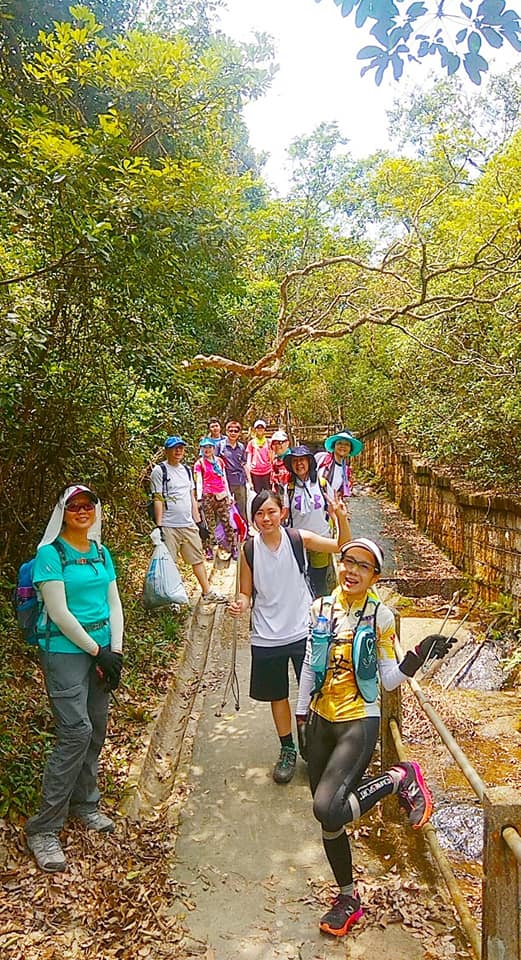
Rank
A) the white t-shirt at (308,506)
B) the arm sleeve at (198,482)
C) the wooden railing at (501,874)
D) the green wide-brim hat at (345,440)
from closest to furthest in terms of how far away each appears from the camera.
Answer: the wooden railing at (501,874) → the white t-shirt at (308,506) → the green wide-brim hat at (345,440) → the arm sleeve at (198,482)

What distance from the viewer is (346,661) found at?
3.23m

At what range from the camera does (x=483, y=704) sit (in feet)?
22.7

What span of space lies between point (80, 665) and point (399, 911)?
72.9 inches

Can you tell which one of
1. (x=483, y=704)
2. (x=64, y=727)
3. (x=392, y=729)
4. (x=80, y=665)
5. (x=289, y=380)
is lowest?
(x=483, y=704)

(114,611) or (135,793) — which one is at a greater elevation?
(114,611)

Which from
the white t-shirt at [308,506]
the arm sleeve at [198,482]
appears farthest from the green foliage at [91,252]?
the white t-shirt at [308,506]

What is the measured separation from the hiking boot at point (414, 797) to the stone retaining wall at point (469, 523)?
6.27 metres

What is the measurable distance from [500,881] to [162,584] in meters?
4.44

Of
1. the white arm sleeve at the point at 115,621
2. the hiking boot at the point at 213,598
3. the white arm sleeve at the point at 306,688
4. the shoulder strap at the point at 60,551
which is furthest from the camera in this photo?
the hiking boot at the point at 213,598

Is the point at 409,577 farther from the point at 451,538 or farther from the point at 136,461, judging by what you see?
the point at 136,461

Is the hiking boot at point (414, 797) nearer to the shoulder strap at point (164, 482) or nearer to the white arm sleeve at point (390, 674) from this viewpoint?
the white arm sleeve at point (390, 674)

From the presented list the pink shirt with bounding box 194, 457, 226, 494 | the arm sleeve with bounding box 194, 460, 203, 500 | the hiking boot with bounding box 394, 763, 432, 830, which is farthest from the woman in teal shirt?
the pink shirt with bounding box 194, 457, 226, 494

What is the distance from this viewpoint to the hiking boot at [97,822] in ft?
12.2

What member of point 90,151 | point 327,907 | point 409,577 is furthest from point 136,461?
point 409,577
